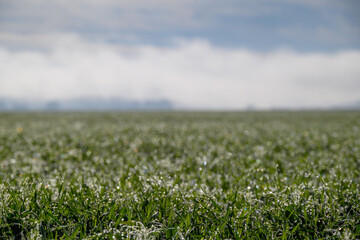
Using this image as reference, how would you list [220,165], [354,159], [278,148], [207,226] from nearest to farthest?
1. [207,226]
2. [220,165]
3. [354,159]
4. [278,148]

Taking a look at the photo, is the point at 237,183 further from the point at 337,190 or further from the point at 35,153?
the point at 35,153

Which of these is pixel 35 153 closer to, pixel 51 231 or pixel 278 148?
pixel 51 231

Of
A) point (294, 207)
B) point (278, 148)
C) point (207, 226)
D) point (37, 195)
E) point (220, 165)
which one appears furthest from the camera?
point (278, 148)

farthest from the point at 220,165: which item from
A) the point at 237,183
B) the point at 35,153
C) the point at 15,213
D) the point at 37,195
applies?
the point at 35,153

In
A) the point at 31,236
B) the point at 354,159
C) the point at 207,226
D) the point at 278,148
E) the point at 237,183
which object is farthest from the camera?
the point at 278,148

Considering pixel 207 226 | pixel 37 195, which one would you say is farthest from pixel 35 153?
pixel 207 226

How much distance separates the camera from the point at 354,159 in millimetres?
7965

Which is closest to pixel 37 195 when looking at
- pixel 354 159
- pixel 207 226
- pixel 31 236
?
pixel 31 236

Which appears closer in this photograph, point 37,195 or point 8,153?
point 37,195

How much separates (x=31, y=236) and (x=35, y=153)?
684 centimetres

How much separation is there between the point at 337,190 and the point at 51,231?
3.96 metres

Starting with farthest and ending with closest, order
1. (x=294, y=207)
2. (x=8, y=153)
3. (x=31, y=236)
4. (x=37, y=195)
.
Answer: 1. (x=8, y=153)
2. (x=37, y=195)
3. (x=294, y=207)
4. (x=31, y=236)

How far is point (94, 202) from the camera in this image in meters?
3.83

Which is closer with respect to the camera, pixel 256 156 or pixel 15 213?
pixel 15 213
